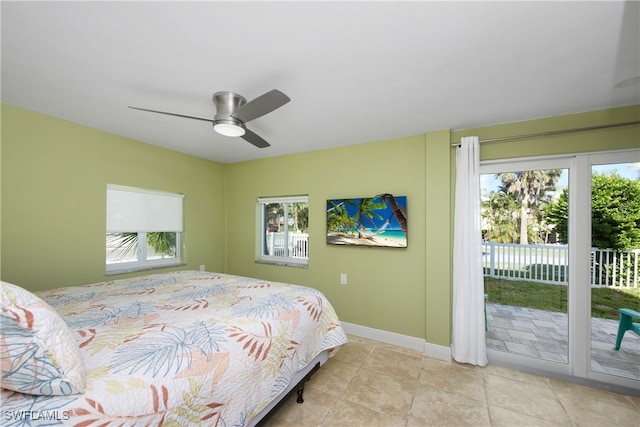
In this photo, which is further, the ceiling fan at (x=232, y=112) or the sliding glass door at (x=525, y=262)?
the sliding glass door at (x=525, y=262)

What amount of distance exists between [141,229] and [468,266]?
3769 mm

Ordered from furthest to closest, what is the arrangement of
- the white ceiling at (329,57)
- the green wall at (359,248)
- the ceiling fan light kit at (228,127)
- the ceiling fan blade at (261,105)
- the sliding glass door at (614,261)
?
the green wall at (359,248)
the sliding glass door at (614,261)
the ceiling fan light kit at (228,127)
the ceiling fan blade at (261,105)
the white ceiling at (329,57)

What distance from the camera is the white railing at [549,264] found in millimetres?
2100

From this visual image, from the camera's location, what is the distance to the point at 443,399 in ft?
6.31

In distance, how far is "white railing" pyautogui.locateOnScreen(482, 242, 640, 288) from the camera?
2100 mm

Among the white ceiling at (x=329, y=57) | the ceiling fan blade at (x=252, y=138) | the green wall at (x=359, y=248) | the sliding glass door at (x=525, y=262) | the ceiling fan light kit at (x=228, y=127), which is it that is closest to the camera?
the white ceiling at (x=329, y=57)

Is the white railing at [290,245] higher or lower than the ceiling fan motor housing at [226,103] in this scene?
lower

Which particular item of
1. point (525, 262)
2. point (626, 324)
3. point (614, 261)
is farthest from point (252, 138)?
point (626, 324)

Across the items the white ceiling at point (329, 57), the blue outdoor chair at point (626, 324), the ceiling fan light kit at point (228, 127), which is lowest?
the blue outdoor chair at point (626, 324)

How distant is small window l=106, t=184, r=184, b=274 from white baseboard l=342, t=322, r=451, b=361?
8.59ft

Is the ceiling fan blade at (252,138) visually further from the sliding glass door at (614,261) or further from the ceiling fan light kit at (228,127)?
the sliding glass door at (614,261)

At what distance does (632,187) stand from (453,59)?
6.87 ft

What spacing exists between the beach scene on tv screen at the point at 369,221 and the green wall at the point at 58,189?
7.76ft

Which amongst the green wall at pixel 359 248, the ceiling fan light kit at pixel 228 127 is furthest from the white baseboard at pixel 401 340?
the ceiling fan light kit at pixel 228 127
